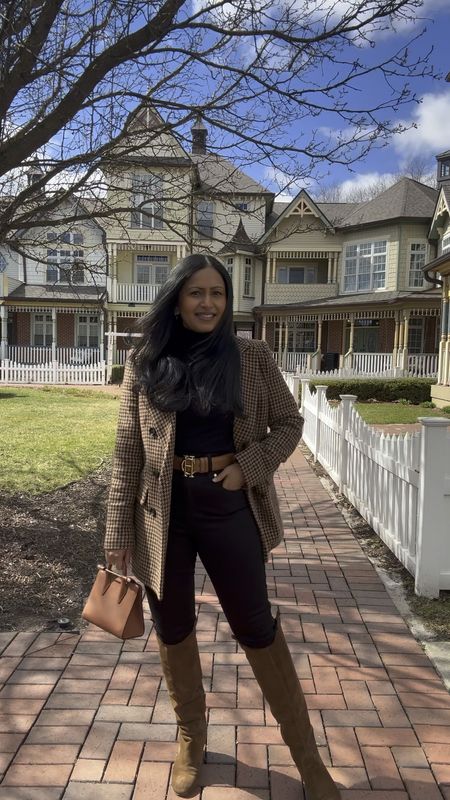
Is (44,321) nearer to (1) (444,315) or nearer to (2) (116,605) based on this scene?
(1) (444,315)

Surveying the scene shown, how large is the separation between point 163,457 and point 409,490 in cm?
260

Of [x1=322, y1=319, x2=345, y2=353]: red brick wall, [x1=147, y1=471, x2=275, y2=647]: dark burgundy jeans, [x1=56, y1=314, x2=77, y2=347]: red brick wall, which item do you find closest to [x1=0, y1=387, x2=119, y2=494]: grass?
[x1=147, y1=471, x2=275, y2=647]: dark burgundy jeans

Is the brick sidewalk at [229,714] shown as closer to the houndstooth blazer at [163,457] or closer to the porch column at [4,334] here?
the houndstooth blazer at [163,457]

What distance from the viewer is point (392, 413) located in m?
15.1

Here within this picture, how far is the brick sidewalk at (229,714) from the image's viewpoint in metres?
2.24

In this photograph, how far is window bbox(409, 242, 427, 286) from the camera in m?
24.9

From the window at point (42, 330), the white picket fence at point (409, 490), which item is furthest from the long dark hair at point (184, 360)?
the window at point (42, 330)

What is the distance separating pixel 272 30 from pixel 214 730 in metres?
4.78

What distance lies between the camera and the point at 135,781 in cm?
224

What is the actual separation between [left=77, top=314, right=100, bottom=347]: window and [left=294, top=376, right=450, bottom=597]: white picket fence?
25912 millimetres

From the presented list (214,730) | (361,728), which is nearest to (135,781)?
(214,730)

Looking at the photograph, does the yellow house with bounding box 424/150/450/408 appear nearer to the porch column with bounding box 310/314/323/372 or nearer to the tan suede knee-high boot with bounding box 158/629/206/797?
the porch column with bounding box 310/314/323/372

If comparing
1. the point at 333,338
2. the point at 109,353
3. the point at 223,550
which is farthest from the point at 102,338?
the point at 223,550

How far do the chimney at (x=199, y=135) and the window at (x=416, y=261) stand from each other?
68.1ft
